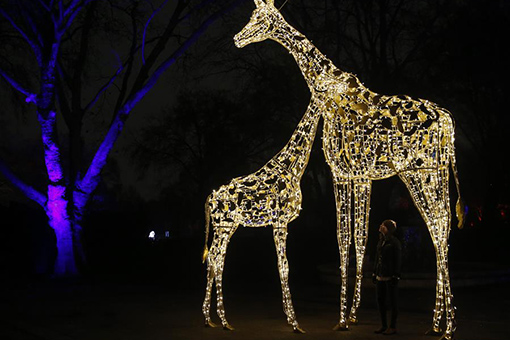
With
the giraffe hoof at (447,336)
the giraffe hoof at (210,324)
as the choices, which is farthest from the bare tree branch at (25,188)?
the giraffe hoof at (447,336)

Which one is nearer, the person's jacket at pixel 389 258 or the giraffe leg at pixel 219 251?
the person's jacket at pixel 389 258

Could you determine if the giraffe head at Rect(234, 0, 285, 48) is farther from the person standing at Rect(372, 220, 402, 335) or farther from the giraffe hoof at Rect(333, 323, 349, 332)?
the giraffe hoof at Rect(333, 323, 349, 332)

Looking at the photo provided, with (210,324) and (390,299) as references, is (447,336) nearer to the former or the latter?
(390,299)

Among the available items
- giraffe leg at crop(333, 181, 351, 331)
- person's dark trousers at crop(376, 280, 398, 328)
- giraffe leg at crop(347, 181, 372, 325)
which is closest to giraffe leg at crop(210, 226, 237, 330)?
giraffe leg at crop(333, 181, 351, 331)

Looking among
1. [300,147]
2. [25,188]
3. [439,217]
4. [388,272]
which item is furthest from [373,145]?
[25,188]

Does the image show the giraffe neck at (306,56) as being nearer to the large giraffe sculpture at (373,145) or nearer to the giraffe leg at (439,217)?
the large giraffe sculpture at (373,145)

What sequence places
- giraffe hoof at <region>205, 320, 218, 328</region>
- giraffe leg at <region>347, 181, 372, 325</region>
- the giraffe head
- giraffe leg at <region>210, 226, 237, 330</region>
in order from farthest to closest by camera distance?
1. giraffe hoof at <region>205, 320, 218, 328</region>
2. the giraffe head
3. giraffe leg at <region>210, 226, 237, 330</region>
4. giraffe leg at <region>347, 181, 372, 325</region>

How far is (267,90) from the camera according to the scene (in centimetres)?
2138

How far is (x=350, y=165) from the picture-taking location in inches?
314

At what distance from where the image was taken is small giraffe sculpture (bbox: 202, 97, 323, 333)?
26.7 ft

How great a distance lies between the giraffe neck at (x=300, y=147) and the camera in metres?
8.28

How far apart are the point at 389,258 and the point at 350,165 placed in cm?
140

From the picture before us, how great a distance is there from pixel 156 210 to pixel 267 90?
51.8 m

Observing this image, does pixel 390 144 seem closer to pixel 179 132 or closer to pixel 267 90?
pixel 267 90
